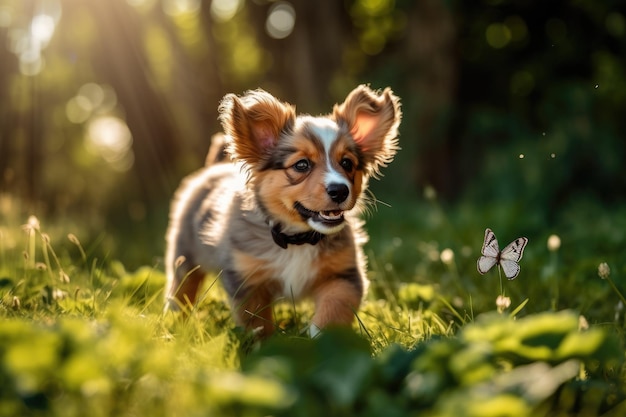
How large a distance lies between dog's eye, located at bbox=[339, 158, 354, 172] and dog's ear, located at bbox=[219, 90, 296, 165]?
1.22 ft

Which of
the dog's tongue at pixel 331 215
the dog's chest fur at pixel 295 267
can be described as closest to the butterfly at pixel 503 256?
the dog's tongue at pixel 331 215

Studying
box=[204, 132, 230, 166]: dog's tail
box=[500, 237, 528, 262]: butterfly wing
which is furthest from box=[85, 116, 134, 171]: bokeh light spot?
Result: box=[500, 237, 528, 262]: butterfly wing

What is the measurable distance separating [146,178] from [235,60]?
9.18 metres

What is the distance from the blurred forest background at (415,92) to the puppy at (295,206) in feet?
15.6

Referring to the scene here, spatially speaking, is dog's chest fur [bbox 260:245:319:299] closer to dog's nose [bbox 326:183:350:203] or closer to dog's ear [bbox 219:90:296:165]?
dog's nose [bbox 326:183:350:203]

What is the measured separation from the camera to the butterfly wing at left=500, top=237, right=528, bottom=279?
2.98 m

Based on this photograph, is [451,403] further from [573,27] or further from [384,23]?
[384,23]

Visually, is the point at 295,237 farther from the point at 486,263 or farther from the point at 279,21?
the point at 279,21

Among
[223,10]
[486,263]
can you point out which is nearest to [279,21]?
[223,10]

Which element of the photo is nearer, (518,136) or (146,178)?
(518,136)

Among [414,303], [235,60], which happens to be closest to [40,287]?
[414,303]

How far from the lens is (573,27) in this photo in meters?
12.3

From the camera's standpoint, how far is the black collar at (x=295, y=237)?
13.1 ft

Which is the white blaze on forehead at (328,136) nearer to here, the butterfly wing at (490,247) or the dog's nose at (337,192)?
the dog's nose at (337,192)
